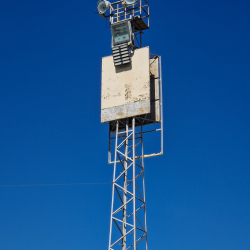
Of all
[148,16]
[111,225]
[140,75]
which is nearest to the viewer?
[111,225]

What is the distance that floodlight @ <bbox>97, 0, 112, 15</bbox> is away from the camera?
44725 millimetres

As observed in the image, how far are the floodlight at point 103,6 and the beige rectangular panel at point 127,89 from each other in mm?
3837

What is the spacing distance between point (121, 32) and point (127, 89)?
14.7 ft

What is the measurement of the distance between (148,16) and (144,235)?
15.2 metres

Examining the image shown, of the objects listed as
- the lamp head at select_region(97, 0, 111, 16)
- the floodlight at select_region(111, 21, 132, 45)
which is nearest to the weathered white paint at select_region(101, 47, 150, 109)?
the floodlight at select_region(111, 21, 132, 45)

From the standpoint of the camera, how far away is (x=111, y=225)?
39.1m

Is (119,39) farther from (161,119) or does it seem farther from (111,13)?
(161,119)

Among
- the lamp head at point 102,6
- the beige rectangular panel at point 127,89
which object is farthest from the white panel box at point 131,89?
the lamp head at point 102,6

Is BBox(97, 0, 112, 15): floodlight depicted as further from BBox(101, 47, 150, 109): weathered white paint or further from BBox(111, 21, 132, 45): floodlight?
BBox(101, 47, 150, 109): weathered white paint

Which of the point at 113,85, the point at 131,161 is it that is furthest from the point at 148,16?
the point at 131,161

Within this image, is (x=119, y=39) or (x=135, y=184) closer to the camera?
(x=135, y=184)

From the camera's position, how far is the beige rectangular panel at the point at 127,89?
41.3m

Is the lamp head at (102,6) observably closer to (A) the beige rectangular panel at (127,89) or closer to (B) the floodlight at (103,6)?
(B) the floodlight at (103,6)

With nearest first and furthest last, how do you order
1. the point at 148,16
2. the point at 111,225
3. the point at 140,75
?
1. the point at 111,225
2. the point at 140,75
3. the point at 148,16
